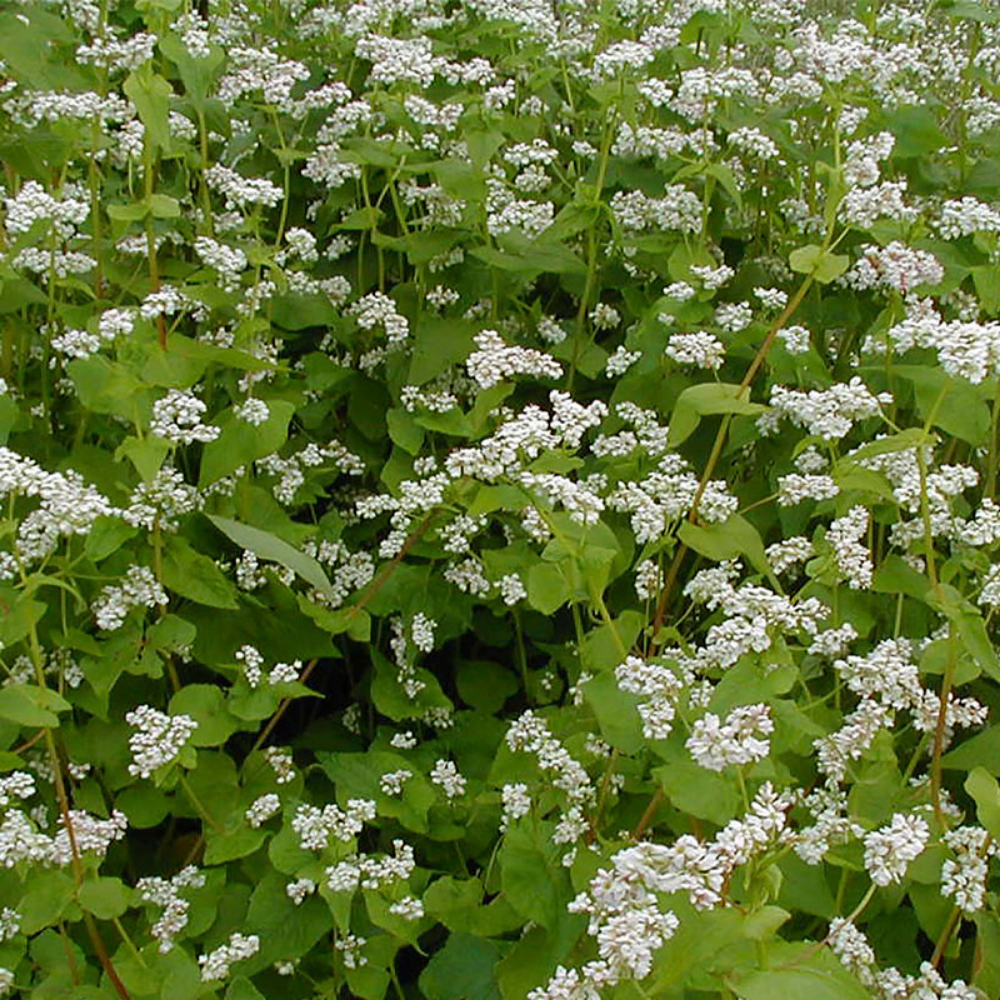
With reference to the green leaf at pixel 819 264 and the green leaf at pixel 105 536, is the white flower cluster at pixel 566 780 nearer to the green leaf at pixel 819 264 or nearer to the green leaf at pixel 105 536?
the green leaf at pixel 105 536

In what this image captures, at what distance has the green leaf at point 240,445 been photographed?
2.61 m

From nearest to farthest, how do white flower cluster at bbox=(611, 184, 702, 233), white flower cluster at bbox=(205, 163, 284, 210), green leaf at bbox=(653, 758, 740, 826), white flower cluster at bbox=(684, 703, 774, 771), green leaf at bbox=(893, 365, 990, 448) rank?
white flower cluster at bbox=(684, 703, 774, 771) < green leaf at bbox=(653, 758, 740, 826) < green leaf at bbox=(893, 365, 990, 448) < white flower cluster at bbox=(205, 163, 284, 210) < white flower cluster at bbox=(611, 184, 702, 233)

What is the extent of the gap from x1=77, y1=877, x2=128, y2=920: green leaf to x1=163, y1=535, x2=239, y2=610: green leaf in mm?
561

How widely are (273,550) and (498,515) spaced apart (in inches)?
25.0

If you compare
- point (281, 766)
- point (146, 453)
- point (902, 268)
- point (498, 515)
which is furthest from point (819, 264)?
point (281, 766)

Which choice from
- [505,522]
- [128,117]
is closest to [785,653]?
[505,522]

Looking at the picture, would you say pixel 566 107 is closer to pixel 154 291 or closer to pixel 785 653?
pixel 154 291

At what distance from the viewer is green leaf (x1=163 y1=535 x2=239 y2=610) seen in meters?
2.57

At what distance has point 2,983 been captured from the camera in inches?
84.8

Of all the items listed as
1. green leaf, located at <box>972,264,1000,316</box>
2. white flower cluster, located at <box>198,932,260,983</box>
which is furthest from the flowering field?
green leaf, located at <box>972,264,1000,316</box>

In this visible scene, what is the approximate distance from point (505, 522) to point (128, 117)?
4.03 ft

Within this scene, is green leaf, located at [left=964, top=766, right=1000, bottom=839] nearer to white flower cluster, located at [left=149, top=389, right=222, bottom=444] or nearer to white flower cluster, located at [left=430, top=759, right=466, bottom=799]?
white flower cluster, located at [left=430, top=759, right=466, bottom=799]

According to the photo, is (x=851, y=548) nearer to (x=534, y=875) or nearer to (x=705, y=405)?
(x=705, y=405)

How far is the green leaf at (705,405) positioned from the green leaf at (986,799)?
2.37 feet
